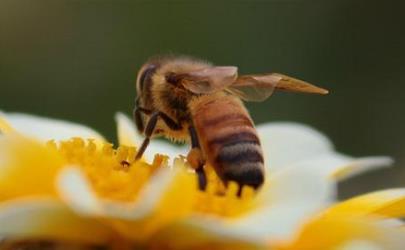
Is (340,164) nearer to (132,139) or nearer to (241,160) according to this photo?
(241,160)

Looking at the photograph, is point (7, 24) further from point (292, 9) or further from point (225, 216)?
point (225, 216)

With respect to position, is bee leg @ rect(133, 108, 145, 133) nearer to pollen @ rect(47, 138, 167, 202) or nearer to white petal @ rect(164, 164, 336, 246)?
pollen @ rect(47, 138, 167, 202)

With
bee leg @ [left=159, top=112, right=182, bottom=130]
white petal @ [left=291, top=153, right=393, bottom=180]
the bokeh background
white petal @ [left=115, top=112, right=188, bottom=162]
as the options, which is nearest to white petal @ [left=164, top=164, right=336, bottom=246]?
white petal @ [left=291, top=153, right=393, bottom=180]

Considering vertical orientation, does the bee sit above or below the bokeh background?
below

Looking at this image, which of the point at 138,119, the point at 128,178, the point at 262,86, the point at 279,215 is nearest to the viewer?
the point at 279,215

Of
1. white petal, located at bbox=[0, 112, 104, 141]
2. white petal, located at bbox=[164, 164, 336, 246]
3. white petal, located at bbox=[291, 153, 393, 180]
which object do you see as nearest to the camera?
white petal, located at bbox=[164, 164, 336, 246]

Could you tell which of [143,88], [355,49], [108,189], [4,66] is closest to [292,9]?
[355,49]

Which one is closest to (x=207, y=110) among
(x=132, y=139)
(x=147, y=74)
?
(x=147, y=74)

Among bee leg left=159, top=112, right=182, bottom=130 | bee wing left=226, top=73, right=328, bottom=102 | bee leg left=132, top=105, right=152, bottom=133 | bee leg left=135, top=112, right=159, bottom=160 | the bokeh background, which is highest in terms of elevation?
the bokeh background
